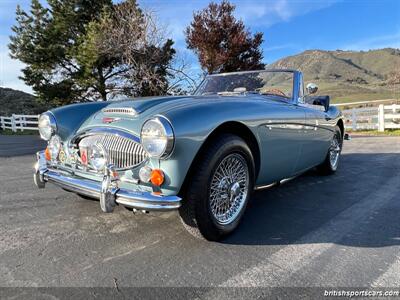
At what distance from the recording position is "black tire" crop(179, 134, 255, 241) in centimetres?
230

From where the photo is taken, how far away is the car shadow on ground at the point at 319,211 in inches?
104

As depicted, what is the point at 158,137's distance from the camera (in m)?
2.20

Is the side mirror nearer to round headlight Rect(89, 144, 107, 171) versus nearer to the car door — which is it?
the car door

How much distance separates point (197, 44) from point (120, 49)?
12.7ft

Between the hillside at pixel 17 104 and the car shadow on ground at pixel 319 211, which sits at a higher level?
the hillside at pixel 17 104

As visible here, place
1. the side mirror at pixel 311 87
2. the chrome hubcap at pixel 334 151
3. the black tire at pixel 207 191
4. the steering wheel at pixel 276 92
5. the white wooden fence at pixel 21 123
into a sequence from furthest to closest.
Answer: the white wooden fence at pixel 21 123, the chrome hubcap at pixel 334 151, the side mirror at pixel 311 87, the steering wheel at pixel 276 92, the black tire at pixel 207 191

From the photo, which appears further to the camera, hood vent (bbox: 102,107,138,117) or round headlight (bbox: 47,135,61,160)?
round headlight (bbox: 47,135,61,160)

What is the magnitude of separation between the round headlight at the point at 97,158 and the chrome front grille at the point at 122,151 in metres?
0.04

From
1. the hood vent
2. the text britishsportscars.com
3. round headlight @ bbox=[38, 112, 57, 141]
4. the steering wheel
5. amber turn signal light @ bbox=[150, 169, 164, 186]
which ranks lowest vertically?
the text britishsportscars.com

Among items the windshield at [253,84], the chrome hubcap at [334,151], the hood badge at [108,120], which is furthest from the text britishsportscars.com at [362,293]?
the chrome hubcap at [334,151]

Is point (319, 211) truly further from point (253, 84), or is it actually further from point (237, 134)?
point (253, 84)

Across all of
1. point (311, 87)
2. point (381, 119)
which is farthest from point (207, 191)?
point (381, 119)

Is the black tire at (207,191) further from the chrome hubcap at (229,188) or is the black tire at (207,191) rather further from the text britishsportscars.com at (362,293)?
the text britishsportscars.com at (362,293)

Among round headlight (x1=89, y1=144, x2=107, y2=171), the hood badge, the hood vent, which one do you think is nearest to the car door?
the hood vent
